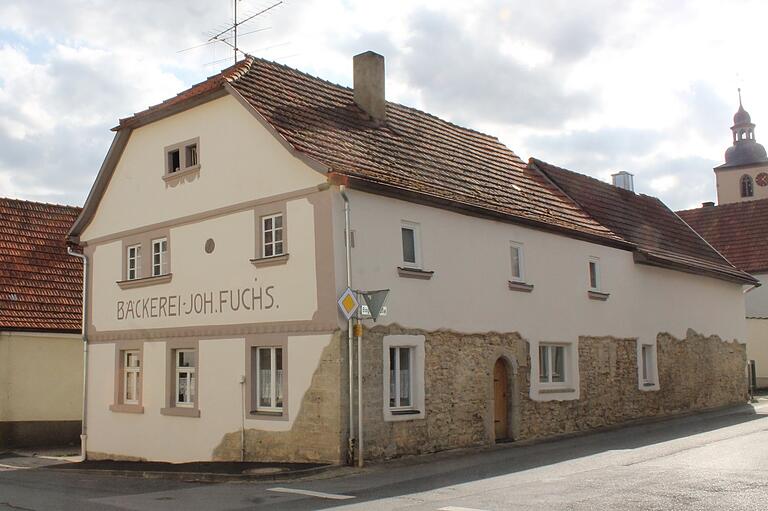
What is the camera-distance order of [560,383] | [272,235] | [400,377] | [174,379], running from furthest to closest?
[560,383] < [174,379] < [272,235] < [400,377]

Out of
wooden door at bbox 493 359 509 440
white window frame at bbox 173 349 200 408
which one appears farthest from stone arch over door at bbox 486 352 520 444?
white window frame at bbox 173 349 200 408

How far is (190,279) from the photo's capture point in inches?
736

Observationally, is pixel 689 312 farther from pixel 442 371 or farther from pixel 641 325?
pixel 442 371

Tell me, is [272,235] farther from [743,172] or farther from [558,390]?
[743,172]

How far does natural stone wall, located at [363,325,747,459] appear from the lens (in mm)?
16109

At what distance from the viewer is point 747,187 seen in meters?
67.4

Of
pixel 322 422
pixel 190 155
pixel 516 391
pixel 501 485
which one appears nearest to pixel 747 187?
pixel 516 391

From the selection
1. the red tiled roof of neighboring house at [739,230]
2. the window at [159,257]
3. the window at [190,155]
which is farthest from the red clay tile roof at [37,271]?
the red tiled roof of neighboring house at [739,230]

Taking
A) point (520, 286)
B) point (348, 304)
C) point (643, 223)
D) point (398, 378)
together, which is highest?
point (643, 223)

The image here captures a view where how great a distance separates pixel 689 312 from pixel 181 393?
16.2 meters

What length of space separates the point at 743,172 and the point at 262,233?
5870cm

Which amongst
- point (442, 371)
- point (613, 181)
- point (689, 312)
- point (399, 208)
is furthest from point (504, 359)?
point (613, 181)

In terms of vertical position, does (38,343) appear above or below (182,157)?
below

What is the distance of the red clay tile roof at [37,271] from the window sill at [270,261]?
10140 mm
